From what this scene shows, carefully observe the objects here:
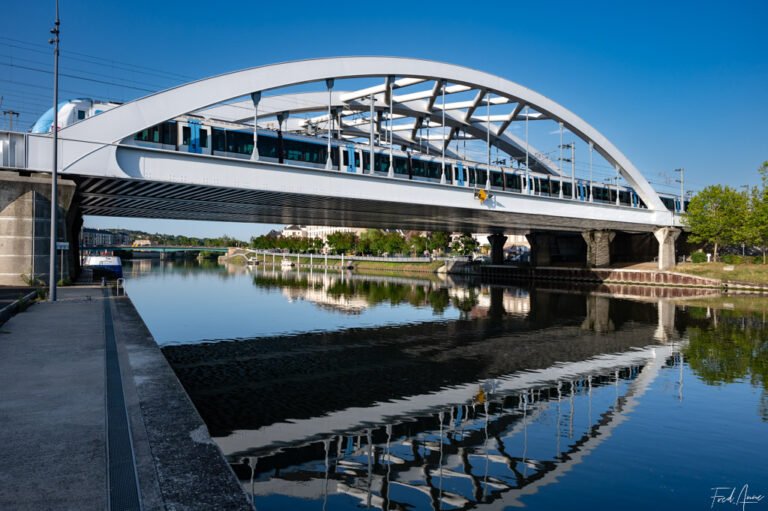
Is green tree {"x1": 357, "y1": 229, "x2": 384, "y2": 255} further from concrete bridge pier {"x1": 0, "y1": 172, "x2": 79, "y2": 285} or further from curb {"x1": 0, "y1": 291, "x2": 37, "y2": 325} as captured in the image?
curb {"x1": 0, "y1": 291, "x2": 37, "y2": 325}

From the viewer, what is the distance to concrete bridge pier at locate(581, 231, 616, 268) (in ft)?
227

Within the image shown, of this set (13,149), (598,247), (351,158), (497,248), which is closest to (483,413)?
(13,149)

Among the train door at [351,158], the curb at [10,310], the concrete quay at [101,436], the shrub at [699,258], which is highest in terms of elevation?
the train door at [351,158]

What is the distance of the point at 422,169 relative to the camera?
37875mm

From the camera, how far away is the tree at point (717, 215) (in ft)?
219

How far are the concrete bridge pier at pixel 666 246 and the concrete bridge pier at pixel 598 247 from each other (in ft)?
19.6

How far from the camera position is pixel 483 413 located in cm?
1165

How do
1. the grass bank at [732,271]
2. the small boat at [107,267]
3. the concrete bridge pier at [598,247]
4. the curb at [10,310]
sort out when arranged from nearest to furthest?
the curb at [10,310] < the small boat at [107,267] < the grass bank at [732,271] < the concrete bridge pier at [598,247]

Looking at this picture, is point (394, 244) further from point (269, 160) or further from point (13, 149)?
point (13, 149)

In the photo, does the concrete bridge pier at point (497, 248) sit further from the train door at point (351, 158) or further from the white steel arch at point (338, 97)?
the train door at point (351, 158)

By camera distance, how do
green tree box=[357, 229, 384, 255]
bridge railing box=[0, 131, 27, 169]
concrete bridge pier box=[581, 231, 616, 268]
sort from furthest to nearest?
1. green tree box=[357, 229, 384, 255]
2. concrete bridge pier box=[581, 231, 616, 268]
3. bridge railing box=[0, 131, 27, 169]

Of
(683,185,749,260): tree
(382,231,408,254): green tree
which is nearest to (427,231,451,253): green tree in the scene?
(382,231,408,254): green tree

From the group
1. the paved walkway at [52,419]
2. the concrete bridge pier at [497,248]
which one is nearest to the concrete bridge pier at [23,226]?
the paved walkway at [52,419]

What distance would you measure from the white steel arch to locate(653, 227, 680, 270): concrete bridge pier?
15.6 m
